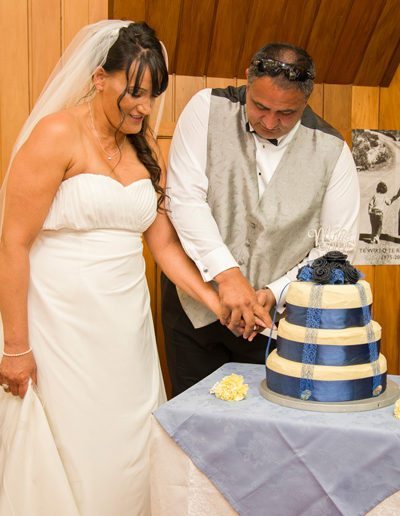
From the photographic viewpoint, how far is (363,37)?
9.33ft

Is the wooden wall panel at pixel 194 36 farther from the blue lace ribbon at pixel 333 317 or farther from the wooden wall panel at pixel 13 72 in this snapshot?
the blue lace ribbon at pixel 333 317

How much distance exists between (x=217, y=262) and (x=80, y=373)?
48 centimetres

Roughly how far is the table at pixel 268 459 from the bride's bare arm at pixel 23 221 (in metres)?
0.49

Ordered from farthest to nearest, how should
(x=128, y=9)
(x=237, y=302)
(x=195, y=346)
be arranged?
(x=128, y=9), (x=195, y=346), (x=237, y=302)

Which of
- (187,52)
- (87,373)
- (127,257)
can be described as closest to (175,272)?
(127,257)

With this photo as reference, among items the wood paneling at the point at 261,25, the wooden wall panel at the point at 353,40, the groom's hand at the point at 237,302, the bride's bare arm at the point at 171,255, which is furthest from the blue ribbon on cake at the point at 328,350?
the wooden wall panel at the point at 353,40

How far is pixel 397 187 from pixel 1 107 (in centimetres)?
164

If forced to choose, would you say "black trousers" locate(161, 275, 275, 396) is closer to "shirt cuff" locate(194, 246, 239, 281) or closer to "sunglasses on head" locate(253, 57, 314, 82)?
"shirt cuff" locate(194, 246, 239, 281)

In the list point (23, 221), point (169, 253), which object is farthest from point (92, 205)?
point (169, 253)

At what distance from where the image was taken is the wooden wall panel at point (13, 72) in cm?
259

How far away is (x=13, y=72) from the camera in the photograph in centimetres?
262

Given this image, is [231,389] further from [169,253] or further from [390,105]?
[390,105]

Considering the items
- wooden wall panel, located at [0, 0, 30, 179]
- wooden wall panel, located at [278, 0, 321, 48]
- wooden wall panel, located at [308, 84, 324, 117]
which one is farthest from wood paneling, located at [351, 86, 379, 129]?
wooden wall panel, located at [0, 0, 30, 179]

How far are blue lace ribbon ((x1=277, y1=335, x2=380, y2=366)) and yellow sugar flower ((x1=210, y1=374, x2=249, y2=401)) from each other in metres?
0.13
